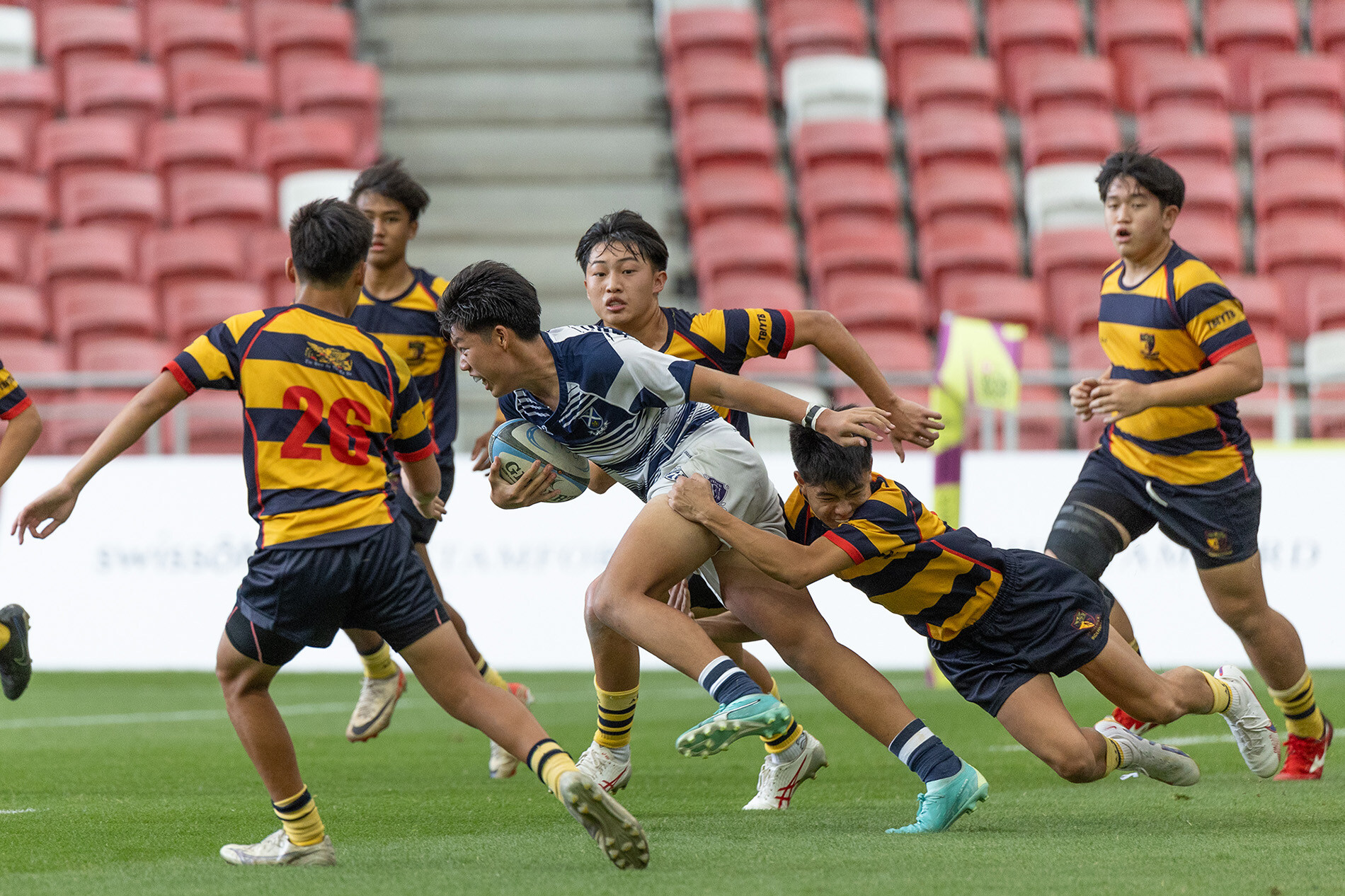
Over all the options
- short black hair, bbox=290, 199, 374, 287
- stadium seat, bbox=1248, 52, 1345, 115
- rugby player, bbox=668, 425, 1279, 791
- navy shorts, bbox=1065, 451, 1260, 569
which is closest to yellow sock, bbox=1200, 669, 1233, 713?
rugby player, bbox=668, 425, 1279, 791

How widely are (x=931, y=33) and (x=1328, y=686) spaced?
29.0ft

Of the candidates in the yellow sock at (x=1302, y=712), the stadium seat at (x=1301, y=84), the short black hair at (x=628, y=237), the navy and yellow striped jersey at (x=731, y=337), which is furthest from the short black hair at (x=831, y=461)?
the stadium seat at (x=1301, y=84)

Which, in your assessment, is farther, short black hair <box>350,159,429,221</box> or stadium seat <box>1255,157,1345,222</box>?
stadium seat <box>1255,157,1345,222</box>

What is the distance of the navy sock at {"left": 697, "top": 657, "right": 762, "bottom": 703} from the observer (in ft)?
11.5

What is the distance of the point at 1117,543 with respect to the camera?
4.86 meters

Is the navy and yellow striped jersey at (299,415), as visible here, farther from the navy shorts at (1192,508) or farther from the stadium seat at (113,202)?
the stadium seat at (113,202)

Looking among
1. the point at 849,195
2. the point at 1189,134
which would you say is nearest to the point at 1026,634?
the point at 849,195

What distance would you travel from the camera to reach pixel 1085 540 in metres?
4.80

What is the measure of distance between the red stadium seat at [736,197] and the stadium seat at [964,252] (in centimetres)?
145

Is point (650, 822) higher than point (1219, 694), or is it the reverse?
point (1219, 694)

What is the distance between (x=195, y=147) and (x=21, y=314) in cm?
263

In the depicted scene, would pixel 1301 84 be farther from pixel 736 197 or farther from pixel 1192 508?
pixel 1192 508

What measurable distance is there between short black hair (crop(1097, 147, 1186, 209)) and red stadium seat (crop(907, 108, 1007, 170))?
9233 millimetres

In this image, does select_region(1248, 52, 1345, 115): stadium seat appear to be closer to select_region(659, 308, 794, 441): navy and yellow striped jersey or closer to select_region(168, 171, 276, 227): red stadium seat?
select_region(168, 171, 276, 227): red stadium seat
